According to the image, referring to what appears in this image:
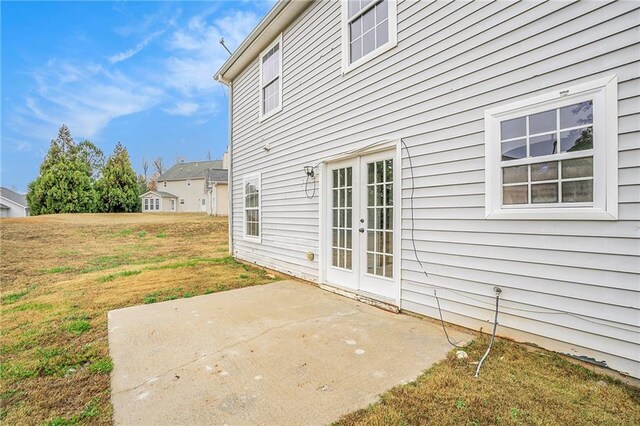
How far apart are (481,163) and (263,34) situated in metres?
5.41

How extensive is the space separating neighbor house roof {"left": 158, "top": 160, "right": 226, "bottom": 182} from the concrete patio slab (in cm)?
3163

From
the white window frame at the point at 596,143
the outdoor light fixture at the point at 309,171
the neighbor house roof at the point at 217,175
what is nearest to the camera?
the white window frame at the point at 596,143

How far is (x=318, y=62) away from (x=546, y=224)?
419cm

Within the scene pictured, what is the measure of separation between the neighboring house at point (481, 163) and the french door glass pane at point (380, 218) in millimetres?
21

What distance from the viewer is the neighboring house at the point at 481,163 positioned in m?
2.21

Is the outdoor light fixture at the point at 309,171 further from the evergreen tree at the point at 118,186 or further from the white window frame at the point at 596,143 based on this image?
the evergreen tree at the point at 118,186

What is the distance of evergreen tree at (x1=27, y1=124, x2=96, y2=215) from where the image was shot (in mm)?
22016

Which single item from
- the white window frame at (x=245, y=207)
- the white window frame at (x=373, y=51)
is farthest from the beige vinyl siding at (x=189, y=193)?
the white window frame at (x=373, y=51)

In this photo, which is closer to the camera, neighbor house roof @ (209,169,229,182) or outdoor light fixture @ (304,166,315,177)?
outdoor light fixture @ (304,166,315,177)

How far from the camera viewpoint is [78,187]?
2295 centimetres

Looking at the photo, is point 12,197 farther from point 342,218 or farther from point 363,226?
point 363,226

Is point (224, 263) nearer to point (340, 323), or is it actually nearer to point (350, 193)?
point (350, 193)

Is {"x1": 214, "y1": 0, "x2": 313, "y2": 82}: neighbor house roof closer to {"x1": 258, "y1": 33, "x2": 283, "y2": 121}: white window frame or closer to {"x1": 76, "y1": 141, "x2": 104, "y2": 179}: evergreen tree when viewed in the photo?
{"x1": 258, "y1": 33, "x2": 283, "y2": 121}: white window frame

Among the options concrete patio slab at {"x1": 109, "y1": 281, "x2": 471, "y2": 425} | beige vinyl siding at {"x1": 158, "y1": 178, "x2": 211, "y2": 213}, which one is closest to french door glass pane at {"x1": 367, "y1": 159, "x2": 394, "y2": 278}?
concrete patio slab at {"x1": 109, "y1": 281, "x2": 471, "y2": 425}
